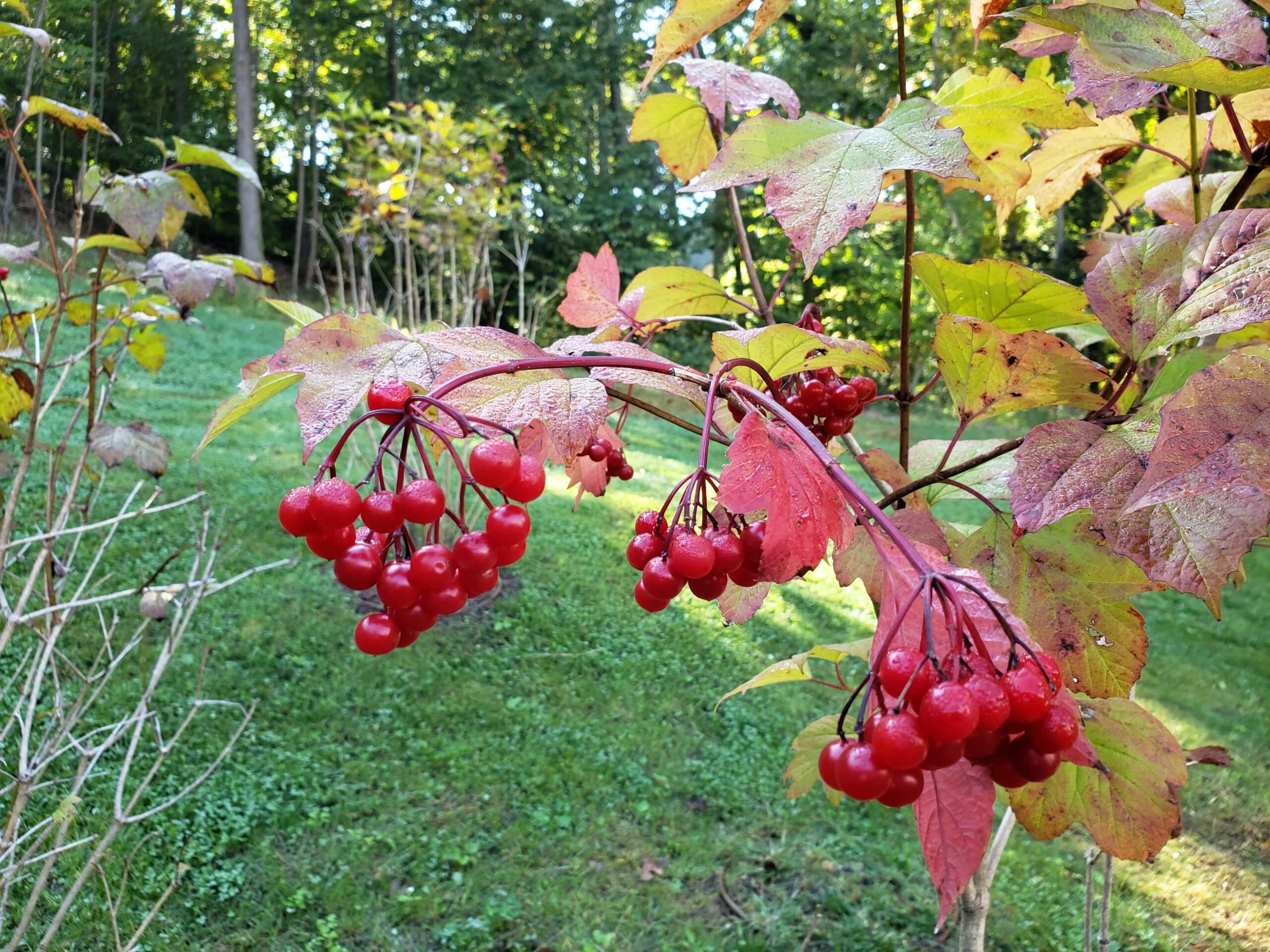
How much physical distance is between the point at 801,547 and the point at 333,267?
16.9m

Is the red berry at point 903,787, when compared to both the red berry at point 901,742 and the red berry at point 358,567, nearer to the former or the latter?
the red berry at point 901,742

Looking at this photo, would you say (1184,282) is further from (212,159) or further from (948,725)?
(212,159)

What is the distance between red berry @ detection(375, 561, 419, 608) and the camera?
576mm

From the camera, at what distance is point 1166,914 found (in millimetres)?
2330

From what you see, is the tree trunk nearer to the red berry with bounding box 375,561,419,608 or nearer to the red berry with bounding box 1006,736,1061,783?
the red berry with bounding box 375,561,419,608

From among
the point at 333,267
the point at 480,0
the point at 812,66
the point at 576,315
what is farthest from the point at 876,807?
the point at 333,267

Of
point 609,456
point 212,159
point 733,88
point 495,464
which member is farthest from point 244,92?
point 495,464

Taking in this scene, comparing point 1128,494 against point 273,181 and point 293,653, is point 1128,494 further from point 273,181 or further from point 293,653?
point 273,181

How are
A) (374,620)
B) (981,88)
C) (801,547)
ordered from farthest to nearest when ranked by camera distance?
(981,88) → (374,620) → (801,547)

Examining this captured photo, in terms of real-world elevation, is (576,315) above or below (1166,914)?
above

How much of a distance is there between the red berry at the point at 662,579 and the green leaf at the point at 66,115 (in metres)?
1.46

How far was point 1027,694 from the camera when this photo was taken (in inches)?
17.6

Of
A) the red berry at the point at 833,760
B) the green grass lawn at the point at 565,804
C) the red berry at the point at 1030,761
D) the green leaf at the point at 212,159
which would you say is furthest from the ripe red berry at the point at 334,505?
the green grass lawn at the point at 565,804

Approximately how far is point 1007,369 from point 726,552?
0.30 metres
